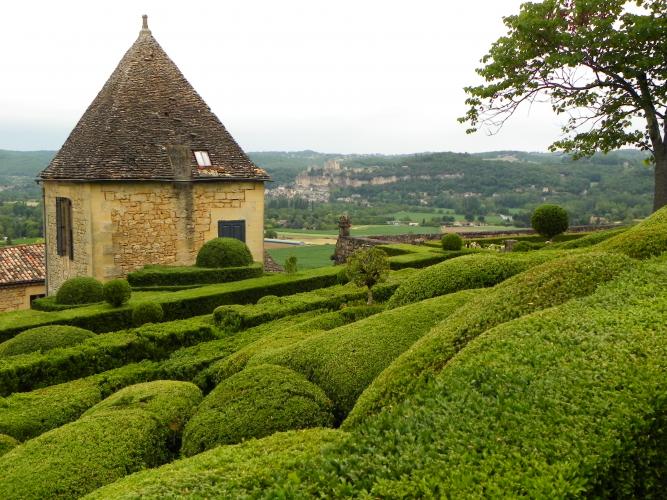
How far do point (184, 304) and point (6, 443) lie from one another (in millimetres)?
8127

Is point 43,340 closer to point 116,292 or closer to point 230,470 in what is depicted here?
point 116,292

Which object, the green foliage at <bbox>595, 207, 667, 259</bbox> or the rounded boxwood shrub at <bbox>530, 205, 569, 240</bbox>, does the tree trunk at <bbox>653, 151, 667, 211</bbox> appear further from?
the green foliage at <bbox>595, 207, 667, 259</bbox>

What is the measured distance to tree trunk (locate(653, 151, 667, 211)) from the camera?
19844 mm

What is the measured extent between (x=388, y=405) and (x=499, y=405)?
1214 millimetres

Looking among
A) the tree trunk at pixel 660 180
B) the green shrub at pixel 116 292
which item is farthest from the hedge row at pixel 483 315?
the tree trunk at pixel 660 180

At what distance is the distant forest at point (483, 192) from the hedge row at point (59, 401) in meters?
46.6

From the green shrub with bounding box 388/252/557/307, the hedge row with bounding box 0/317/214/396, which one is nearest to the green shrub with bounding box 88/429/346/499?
the green shrub with bounding box 388/252/557/307

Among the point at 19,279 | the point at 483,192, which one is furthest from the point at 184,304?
the point at 483,192

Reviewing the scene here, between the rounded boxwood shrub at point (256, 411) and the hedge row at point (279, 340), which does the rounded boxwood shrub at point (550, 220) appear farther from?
the rounded boxwood shrub at point (256, 411)

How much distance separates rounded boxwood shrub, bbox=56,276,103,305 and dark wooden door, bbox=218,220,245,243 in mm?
6196

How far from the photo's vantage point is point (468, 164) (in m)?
84.1

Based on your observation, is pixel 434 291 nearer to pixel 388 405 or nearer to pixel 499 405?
pixel 388 405

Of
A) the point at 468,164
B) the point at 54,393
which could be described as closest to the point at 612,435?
the point at 54,393

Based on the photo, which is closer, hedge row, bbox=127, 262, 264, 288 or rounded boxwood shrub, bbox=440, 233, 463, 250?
hedge row, bbox=127, 262, 264, 288
